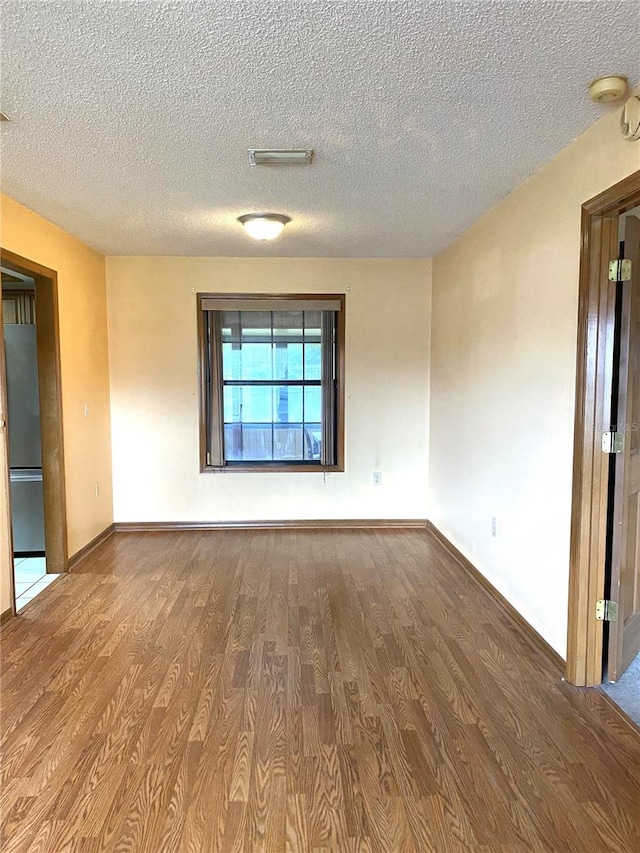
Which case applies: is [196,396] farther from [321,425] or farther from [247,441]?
[321,425]

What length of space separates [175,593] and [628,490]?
275cm

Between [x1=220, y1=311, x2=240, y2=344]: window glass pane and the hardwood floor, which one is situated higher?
[x1=220, y1=311, x2=240, y2=344]: window glass pane

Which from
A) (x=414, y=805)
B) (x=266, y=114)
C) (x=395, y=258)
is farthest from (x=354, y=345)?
(x=414, y=805)

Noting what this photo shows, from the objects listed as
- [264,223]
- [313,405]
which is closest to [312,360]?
[313,405]

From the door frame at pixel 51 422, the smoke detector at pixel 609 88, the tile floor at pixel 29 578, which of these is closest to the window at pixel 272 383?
the door frame at pixel 51 422

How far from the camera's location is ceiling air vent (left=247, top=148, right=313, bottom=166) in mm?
2457

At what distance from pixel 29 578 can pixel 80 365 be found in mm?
1637

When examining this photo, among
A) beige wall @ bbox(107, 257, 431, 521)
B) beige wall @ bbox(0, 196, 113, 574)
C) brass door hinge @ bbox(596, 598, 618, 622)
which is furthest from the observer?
beige wall @ bbox(107, 257, 431, 521)

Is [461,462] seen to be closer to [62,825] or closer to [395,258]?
[395,258]

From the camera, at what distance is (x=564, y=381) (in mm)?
2506

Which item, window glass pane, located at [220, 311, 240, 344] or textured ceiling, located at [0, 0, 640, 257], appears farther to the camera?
window glass pane, located at [220, 311, 240, 344]

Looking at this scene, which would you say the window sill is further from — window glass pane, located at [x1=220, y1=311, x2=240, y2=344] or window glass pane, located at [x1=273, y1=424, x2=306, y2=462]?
window glass pane, located at [x1=220, y1=311, x2=240, y2=344]

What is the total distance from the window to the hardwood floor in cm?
166

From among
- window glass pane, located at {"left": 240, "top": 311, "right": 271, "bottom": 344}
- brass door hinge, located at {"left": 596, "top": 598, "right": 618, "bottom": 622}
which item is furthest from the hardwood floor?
window glass pane, located at {"left": 240, "top": 311, "right": 271, "bottom": 344}
